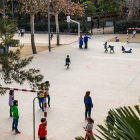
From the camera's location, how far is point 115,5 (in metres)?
50.5

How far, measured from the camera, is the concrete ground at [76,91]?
1066 cm

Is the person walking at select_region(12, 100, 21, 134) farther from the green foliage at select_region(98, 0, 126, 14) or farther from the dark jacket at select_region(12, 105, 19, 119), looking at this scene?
the green foliage at select_region(98, 0, 126, 14)

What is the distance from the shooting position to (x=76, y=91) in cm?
1503

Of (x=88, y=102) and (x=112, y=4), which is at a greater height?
(x=112, y=4)

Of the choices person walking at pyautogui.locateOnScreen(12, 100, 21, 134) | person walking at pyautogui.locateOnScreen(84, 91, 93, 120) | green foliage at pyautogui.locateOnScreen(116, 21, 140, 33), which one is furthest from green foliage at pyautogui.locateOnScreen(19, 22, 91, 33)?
person walking at pyautogui.locateOnScreen(12, 100, 21, 134)

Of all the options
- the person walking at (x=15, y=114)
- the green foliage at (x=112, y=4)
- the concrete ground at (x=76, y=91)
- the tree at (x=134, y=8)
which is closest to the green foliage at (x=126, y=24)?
the tree at (x=134, y=8)

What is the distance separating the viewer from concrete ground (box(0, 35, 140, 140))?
35.0 ft

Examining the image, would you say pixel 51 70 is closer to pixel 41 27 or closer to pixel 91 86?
pixel 91 86

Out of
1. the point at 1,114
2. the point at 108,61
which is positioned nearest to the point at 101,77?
the point at 108,61

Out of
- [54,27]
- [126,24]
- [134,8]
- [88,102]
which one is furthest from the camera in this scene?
[54,27]

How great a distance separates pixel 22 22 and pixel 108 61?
37232 mm

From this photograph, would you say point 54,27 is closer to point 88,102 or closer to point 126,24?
point 126,24

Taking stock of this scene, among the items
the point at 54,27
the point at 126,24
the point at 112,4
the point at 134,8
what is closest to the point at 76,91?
the point at 126,24

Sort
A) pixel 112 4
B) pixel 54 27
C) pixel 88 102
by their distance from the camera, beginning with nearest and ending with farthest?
1. pixel 88 102
2. pixel 112 4
3. pixel 54 27
